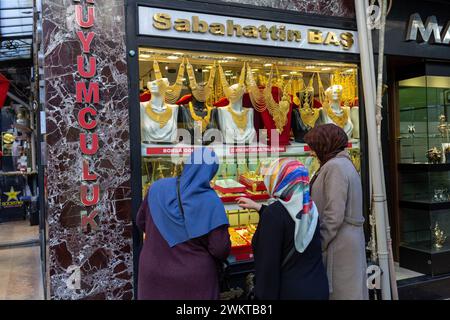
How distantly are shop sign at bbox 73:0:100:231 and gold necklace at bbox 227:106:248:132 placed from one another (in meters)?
1.52

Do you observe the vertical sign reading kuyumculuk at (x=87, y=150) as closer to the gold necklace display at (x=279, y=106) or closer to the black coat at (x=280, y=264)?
the black coat at (x=280, y=264)

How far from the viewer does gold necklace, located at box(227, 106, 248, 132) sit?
4.43 meters

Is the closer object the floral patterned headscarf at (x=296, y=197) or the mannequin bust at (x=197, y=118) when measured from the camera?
the floral patterned headscarf at (x=296, y=197)

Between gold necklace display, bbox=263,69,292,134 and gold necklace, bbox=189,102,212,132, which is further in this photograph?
gold necklace display, bbox=263,69,292,134

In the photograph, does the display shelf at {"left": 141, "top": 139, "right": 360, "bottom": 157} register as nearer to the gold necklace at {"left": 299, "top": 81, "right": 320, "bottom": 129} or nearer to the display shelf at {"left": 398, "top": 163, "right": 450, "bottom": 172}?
the gold necklace at {"left": 299, "top": 81, "right": 320, "bottom": 129}

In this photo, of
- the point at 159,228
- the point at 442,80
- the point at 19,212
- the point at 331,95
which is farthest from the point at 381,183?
the point at 19,212

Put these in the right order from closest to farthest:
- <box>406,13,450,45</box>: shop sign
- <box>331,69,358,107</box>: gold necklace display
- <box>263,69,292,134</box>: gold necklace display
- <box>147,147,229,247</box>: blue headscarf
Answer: <box>147,147,229,247</box>: blue headscarf
<box>263,69,292,134</box>: gold necklace display
<box>331,69,358,107</box>: gold necklace display
<box>406,13,450,45</box>: shop sign

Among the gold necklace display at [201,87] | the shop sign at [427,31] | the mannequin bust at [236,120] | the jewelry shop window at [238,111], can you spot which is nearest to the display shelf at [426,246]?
the jewelry shop window at [238,111]

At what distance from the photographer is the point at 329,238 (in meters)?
2.71

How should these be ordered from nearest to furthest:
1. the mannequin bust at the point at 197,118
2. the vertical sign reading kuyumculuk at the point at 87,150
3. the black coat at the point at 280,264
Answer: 1. the black coat at the point at 280,264
2. the vertical sign reading kuyumculuk at the point at 87,150
3. the mannequin bust at the point at 197,118

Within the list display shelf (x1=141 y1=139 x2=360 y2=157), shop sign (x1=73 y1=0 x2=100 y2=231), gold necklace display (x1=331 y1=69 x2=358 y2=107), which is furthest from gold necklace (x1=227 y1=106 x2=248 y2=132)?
shop sign (x1=73 y1=0 x2=100 y2=231)

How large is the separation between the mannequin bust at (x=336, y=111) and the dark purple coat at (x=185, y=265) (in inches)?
114

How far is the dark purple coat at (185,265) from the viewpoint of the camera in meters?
2.35

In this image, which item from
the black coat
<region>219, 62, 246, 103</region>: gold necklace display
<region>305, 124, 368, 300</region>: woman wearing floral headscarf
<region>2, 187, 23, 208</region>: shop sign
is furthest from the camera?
<region>2, 187, 23, 208</region>: shop sign
